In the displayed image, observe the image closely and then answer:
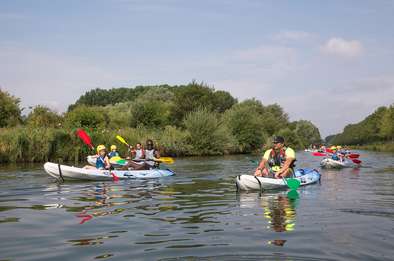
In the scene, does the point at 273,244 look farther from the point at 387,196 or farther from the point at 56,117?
the point at 56,117

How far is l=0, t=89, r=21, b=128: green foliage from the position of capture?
3666 cm

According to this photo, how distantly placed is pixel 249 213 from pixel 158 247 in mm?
3141

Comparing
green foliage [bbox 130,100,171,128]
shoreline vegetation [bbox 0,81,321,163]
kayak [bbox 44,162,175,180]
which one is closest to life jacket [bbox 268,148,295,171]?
kayak [bbox 44,162,175,180]

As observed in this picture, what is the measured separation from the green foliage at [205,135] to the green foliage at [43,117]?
1098cm

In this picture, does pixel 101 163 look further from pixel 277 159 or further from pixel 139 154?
pixel 277 159

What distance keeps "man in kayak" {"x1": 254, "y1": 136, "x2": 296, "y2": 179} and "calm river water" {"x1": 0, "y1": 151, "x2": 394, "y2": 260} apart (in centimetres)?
74

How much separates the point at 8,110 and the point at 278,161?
95.8 feet

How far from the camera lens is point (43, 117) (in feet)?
122

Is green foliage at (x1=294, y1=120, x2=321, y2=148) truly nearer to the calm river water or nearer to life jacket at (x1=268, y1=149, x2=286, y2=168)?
life jacket at (x1=268, y1=149, x2=286, y2=168)

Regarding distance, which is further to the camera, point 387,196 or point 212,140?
point 212,140

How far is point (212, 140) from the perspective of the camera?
41094 millimetres

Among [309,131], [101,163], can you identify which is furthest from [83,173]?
A: [309,131]

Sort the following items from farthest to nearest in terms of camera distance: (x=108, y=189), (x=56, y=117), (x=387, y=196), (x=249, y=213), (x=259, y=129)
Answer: (x=259, y=129) → (x=56, y=117) → (x=108, y=189) → (x=387, y=196) → (x=249, y=213)

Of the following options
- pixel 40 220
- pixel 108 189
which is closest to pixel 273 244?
pixel 40 220
